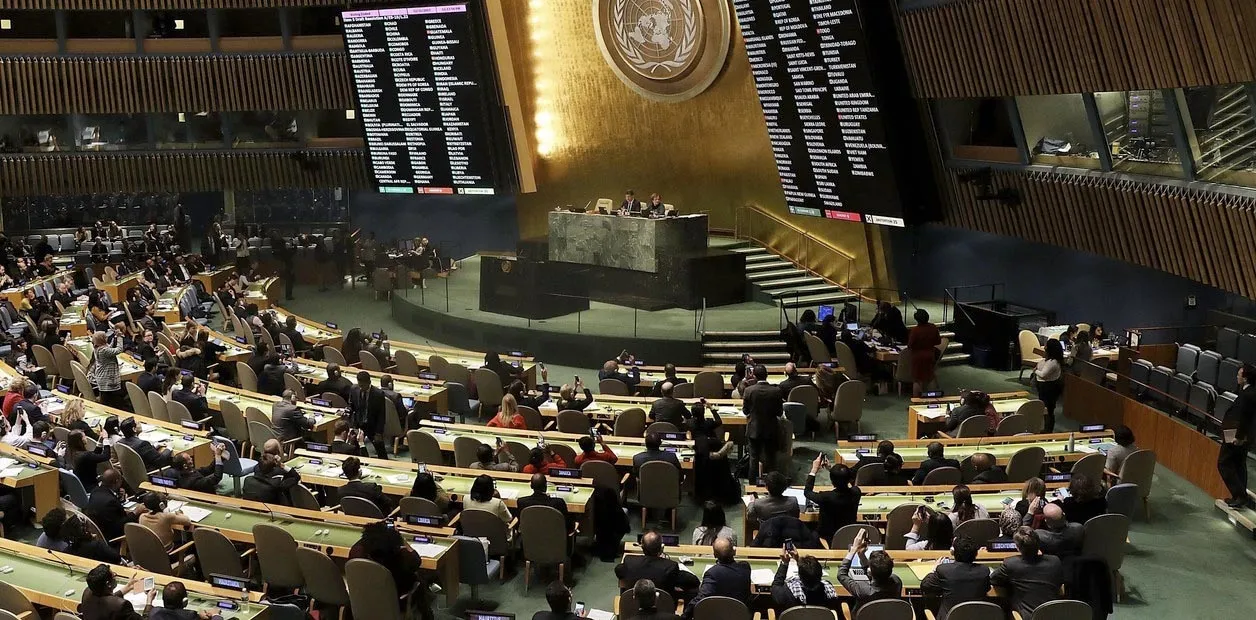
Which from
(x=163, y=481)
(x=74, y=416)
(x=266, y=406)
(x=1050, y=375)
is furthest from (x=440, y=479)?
(x=1050, y=375)

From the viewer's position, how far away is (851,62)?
16.9 m

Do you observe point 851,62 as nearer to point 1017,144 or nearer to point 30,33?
point 1017,144

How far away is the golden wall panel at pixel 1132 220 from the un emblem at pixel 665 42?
686 cm

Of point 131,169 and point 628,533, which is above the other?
point 131,169

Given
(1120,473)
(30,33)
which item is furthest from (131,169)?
(1120,473)

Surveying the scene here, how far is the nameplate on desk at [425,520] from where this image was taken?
930 centimetres

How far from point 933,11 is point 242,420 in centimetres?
1053

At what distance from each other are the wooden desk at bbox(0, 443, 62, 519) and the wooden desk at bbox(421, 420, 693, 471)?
351 centimetres

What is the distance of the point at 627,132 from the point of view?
82.5 ft

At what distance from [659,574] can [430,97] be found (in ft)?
51.3

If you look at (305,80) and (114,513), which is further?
(305,80)

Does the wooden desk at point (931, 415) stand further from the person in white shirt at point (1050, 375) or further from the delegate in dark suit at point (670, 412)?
the delegate in dark suit at point (670, 412)

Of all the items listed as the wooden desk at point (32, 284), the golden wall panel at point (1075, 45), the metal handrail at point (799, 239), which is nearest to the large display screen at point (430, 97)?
the metal handrail at point (799, 239)

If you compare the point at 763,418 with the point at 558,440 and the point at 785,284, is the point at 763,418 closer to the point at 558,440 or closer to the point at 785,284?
the point at 558,440
